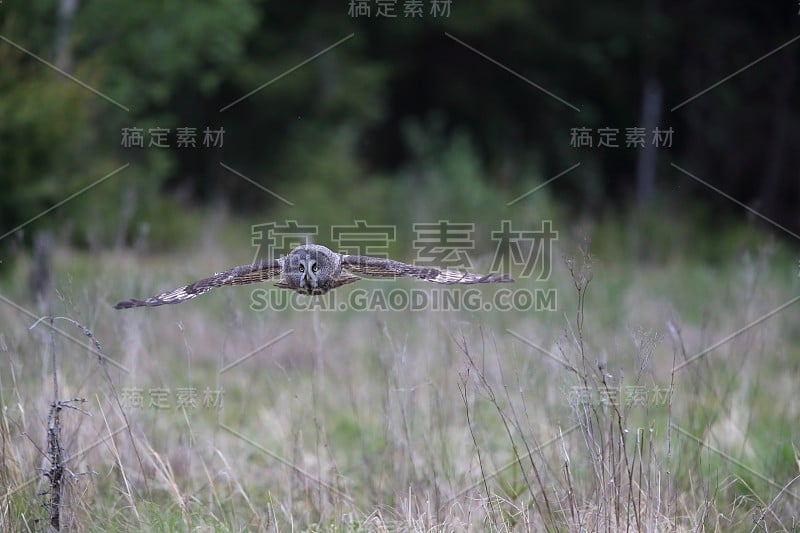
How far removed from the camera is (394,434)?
5652 millimetres

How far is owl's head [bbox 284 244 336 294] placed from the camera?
17.9ft

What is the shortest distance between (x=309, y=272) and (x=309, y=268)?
0.03 meters

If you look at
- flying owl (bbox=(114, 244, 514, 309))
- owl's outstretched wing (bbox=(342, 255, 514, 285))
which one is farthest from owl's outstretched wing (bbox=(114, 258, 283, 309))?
owl's outstretched wing (bbox=(342, 255, 514, 285))

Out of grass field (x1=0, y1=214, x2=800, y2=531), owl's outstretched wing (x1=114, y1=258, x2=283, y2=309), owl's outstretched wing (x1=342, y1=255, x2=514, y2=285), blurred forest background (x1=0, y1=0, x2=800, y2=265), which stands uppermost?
blurred forest background (x1=0, y1=0, x2=800, y2=265)

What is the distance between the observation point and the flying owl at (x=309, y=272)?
17.0 feet

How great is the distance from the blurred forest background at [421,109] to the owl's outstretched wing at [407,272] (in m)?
7.03

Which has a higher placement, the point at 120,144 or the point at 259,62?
the point at 259,62

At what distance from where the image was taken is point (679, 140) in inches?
925

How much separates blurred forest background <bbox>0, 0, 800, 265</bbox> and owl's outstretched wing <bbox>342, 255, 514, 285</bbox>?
23.1 ft

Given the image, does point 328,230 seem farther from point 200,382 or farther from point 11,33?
point 200,382

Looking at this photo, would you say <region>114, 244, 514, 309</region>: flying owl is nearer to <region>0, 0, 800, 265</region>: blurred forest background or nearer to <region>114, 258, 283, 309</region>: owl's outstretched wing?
<region>114, 258, 283, 309</region>: owl's outstretched wing

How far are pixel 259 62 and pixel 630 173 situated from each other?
34.7 ft

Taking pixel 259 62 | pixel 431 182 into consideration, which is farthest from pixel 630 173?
pixel 259 62

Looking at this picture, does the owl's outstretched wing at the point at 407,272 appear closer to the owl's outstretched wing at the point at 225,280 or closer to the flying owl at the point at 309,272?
the flying owl at the point at 309,272
